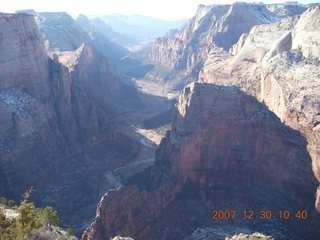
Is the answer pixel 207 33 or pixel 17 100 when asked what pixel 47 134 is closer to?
pixel 17 100

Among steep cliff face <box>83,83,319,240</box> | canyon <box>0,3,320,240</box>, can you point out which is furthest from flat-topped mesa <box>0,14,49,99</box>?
steep cliff face <box>83,83,319,240</box>

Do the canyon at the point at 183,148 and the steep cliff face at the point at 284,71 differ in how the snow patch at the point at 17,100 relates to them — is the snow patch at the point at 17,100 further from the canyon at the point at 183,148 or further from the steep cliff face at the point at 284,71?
the steep cliff face at the point at 284,71

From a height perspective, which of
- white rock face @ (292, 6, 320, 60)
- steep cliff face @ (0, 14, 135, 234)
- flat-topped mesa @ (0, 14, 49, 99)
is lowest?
steep cliff face @ (0, 14, 135, 234)

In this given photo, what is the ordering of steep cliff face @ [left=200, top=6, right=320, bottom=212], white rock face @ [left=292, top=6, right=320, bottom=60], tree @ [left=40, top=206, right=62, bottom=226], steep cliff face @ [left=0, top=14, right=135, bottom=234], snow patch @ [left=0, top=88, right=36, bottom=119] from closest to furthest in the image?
1. tree @ [left=40, top=206, right=62, bottom=226]
2. steep cliff face @ [left=200, top=6, right=320, bottom=212]
3. steep cliff face @ [left=0, top=14, right=135, bottom=234]
4. snow patch @ [left=0, top=88, right=36, bottom=119]
5. white rock face @ [left=292, top=6, right=320, bottom=60]

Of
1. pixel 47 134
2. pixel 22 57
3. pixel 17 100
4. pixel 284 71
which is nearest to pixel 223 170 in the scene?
pixel 284 71

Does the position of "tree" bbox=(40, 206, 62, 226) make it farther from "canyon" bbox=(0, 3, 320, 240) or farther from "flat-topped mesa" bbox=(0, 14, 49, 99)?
"flat-topped mesa" bbox=(0, 14, 49, 99)

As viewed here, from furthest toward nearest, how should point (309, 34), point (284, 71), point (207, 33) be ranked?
point (207, 33) → point (309, 34) → point (284, 71)
